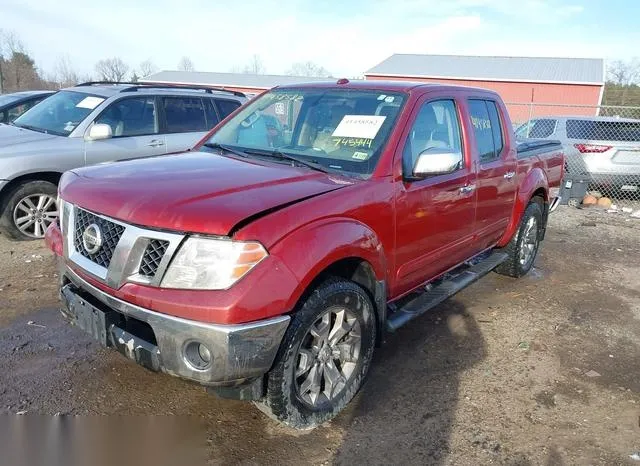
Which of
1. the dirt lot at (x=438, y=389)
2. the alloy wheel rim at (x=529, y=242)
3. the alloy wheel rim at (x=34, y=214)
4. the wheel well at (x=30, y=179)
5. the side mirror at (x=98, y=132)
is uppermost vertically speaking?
the side mirror at (x=98, y=132)

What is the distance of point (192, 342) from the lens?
7.73 ft

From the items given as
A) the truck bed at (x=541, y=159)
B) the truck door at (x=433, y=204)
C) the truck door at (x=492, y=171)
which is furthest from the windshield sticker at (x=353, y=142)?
the truck bed at (x=541, y=159)

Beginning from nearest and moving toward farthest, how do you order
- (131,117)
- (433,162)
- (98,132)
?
(433,162) → (98,132) → (131,117)

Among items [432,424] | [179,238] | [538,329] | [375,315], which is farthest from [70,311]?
[538,329]

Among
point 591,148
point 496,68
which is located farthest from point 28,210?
point 496,68

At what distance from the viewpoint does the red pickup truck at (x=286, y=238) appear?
7.76 ft

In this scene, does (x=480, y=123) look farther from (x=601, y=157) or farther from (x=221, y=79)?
(x=221, y=79)

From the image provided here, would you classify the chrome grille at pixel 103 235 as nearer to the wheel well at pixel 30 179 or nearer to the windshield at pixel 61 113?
the wheel well at pixel 30 179

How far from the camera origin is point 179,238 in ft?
7.75

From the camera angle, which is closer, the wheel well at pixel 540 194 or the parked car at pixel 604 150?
the wheel well at pixel 540 194

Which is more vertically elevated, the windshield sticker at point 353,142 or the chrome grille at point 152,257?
the windshield sticker at point 353,142

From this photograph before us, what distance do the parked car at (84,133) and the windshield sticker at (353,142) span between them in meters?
3.14

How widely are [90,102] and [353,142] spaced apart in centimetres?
458

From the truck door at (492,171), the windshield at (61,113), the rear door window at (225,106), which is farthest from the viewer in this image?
the rear door window at (225,106)
